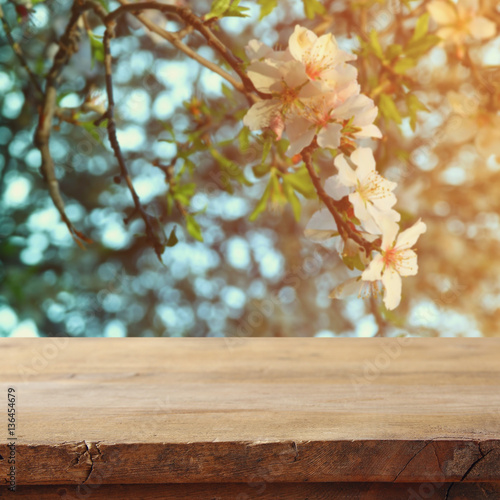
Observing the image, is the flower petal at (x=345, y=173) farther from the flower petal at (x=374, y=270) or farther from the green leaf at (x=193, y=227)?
the green leaf at (x=193, y=227)

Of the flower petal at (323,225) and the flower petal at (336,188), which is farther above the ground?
the flower petal at (336,188)

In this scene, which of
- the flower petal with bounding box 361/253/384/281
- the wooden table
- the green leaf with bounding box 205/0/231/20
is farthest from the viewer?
the green leaf with bounding box 205/0/231/20

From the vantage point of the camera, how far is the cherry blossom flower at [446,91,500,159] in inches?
45.3

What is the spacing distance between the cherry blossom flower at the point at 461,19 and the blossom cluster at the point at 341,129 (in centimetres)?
59

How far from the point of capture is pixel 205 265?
1.19m

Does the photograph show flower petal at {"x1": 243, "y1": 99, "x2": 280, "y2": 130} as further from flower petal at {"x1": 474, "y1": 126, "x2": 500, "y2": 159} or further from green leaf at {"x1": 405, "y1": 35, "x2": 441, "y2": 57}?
flower petal at {"x1": 474, "y1": 126, "x2": 500, "y2": 159}

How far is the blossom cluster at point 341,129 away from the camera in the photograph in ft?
1.81

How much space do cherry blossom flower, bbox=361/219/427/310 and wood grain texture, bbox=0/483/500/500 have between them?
0.22 meters

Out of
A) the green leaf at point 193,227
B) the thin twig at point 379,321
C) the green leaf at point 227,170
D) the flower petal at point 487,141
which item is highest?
the flower petal at point 487,141

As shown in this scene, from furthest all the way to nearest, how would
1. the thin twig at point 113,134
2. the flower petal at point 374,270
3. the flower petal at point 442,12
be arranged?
the flower petal at point 442,12, the thin twig at point 113,134, the flower petal at point 374,270

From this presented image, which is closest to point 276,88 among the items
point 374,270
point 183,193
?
point 374,270

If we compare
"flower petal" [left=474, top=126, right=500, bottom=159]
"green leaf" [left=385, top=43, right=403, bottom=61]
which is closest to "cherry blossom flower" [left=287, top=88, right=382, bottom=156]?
"green leaf" [left=385, top=43, right=403, bottom=61]

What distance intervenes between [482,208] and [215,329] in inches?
26.9

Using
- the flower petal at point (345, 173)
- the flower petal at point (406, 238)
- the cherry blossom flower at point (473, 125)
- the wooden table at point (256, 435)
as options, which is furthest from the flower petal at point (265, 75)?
the cherry blossom flower at point (473, 125)
